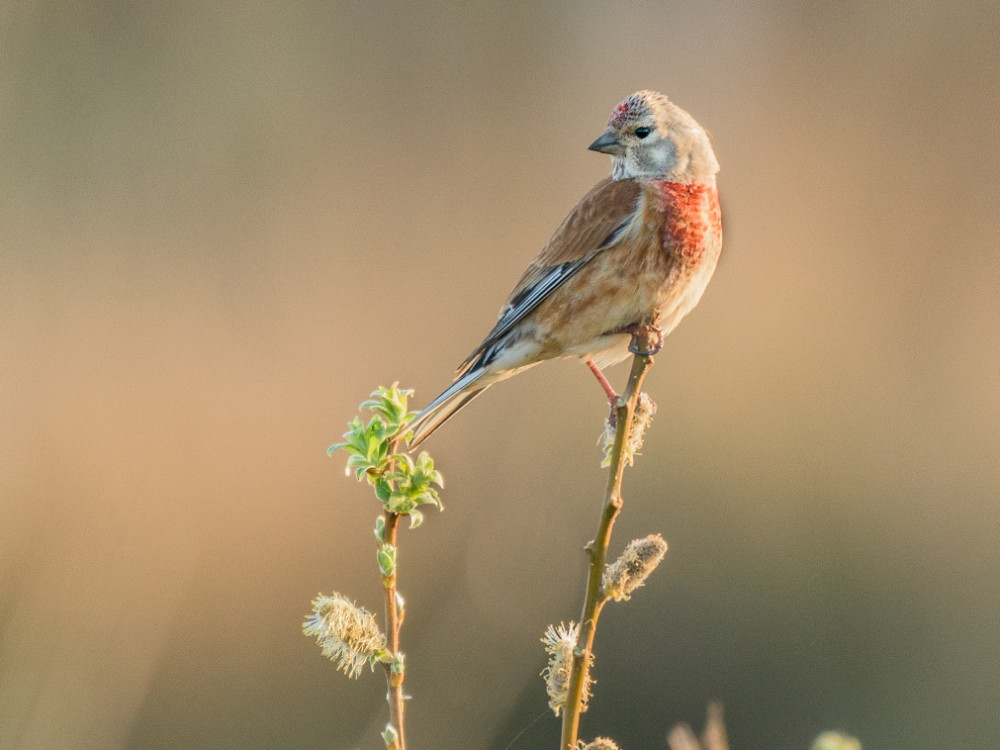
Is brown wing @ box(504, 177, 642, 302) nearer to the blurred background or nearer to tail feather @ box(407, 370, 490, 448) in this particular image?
tail feather @ box(407, 370, 490, 448)

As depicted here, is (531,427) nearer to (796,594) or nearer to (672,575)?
(672,575)

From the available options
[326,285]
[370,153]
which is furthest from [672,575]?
[370,153]

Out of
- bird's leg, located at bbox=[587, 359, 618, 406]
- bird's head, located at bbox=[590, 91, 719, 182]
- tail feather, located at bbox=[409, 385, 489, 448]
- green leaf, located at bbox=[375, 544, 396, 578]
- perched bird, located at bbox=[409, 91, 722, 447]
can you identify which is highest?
bird's head, located at bbox=[590, 91, 719, 182]

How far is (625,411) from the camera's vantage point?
57.3 inches

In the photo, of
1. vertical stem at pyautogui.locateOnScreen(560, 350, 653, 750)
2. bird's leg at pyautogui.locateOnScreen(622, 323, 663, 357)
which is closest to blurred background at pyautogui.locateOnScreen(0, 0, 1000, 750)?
bird's leg at pyautogui.locateOnScreen(622, 323, 663, 357)

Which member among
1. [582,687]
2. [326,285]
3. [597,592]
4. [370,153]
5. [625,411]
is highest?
[370,153]

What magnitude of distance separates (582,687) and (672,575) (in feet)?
11.0

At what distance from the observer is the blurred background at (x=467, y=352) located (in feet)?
12.7

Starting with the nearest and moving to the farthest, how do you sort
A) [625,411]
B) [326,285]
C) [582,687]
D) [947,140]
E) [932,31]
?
[582,687]
[625,411]
[326,285]
[947,140]
[932,31]

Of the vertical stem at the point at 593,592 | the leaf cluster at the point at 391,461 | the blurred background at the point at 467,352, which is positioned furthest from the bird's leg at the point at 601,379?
the leaf cluster at the point at 391,461

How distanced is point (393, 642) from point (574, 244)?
5.71 feet

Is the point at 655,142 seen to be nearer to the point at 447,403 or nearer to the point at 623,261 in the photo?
the point at 623,261

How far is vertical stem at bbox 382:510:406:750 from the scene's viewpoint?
108 cm

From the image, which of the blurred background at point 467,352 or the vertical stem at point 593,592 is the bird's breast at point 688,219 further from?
the vertical stem at point 593,592
